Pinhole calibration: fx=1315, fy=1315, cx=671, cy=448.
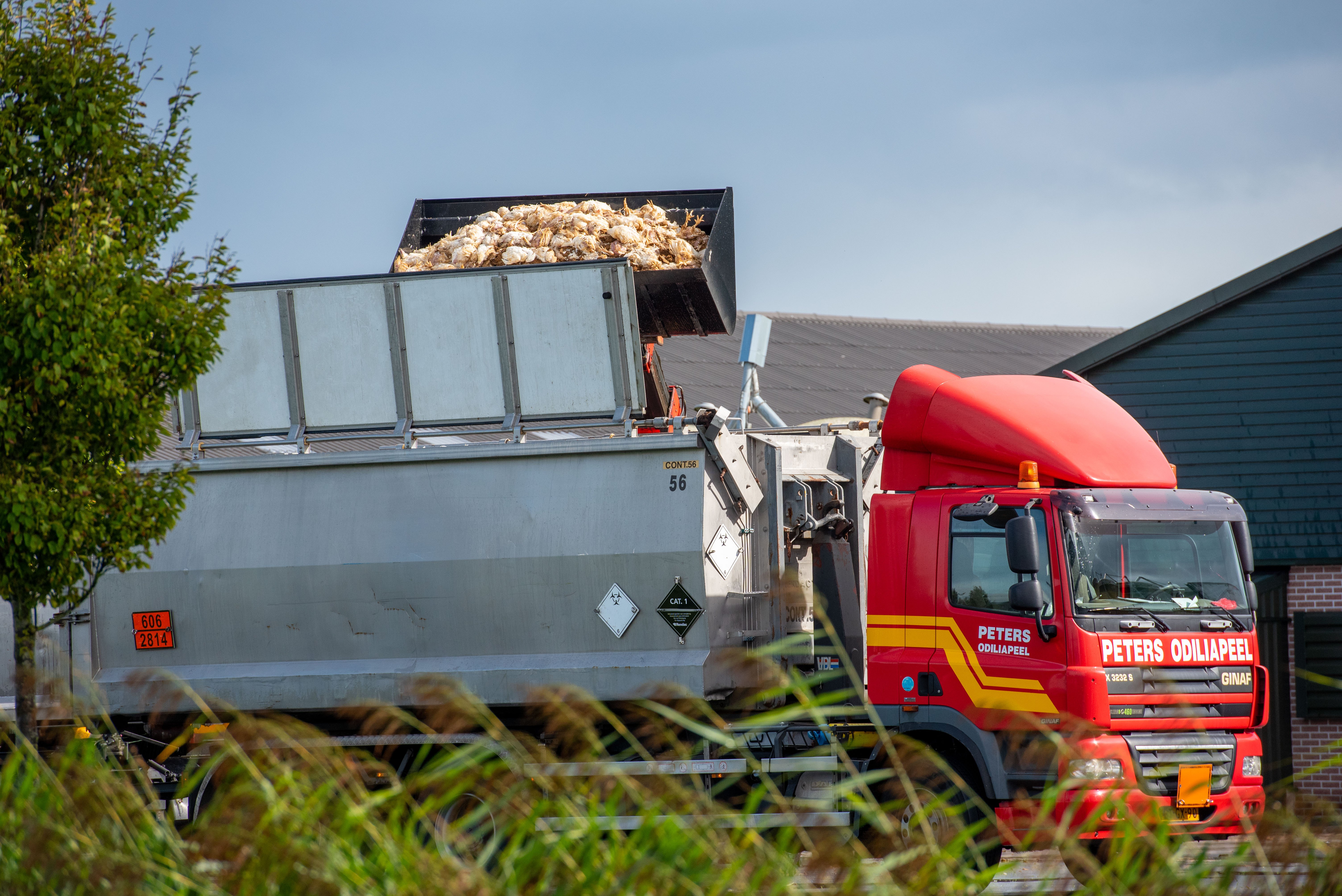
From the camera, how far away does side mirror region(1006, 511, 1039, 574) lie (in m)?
7.39

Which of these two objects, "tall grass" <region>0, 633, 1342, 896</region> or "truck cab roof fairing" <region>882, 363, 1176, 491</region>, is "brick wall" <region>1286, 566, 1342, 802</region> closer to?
"truck cab roof fairing" <region>882, 363, 1176, 491</region>

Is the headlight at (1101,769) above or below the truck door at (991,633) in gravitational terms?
below

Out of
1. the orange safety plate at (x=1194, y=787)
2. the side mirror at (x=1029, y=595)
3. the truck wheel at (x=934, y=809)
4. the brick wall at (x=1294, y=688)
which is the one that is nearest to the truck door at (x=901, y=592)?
the truck wheel at (x=934, y=809)

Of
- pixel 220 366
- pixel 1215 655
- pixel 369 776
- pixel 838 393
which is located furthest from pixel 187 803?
pixel 838 393

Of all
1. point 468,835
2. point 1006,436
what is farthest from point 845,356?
A: point 468,835

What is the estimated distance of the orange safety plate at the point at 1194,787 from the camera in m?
7.43

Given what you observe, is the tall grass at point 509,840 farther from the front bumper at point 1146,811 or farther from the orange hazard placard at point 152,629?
the orange hazard placard at point 152,629

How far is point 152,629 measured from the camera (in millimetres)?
9164

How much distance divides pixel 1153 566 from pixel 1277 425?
7.81 metres

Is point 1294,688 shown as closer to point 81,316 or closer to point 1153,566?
point 1153,566

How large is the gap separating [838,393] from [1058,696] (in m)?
19.9

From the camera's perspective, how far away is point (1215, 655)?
25.0ft

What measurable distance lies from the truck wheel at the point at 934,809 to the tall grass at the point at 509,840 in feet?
5.15

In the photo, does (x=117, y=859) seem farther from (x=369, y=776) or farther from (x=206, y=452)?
(x=206, y=452)
